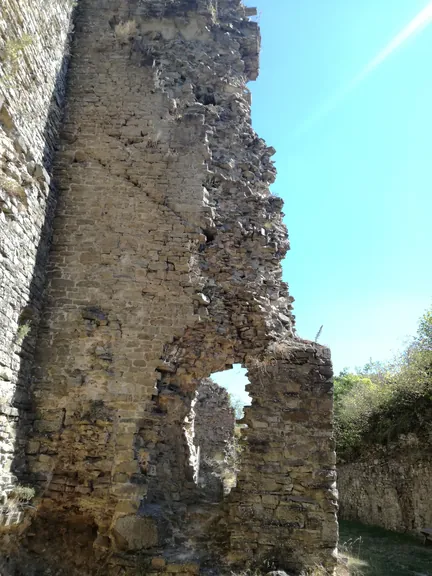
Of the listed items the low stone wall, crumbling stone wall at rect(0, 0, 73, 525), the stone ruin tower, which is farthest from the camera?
the low stone wall

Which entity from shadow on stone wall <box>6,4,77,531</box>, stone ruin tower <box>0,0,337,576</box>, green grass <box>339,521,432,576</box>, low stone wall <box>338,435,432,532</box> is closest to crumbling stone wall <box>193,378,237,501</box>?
green grass <box>339,521,432,576</box>

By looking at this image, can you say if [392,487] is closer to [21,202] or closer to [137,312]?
[137,312]

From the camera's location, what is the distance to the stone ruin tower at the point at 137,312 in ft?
17.7

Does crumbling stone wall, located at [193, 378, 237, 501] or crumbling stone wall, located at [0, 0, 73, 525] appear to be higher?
crumbling stone wall, located at [0, 0, 73, 525]

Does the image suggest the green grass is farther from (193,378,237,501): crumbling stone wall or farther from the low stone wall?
(193,378,237,501): crumbling stone wall

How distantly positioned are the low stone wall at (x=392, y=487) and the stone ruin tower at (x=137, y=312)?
6.42 meters

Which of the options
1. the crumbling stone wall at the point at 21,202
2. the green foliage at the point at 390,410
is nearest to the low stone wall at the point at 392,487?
the green foliage at the point at 390,410

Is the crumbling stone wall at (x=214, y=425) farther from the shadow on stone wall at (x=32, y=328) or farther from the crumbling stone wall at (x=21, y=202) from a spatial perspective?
the crumbling stone wall at (x=21, y=202)

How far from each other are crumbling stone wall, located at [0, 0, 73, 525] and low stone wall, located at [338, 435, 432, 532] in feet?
31.2

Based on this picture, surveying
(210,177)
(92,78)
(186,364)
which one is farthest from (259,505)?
(92,78)

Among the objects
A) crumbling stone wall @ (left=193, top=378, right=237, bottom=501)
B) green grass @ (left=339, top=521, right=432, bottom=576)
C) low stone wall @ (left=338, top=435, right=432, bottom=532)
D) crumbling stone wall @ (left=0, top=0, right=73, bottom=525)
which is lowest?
green grass @ (left=339, top=521, right=432, bottom=576)

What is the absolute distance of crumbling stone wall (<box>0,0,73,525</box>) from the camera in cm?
522

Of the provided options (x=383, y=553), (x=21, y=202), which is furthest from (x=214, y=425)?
(x=21, y=202)

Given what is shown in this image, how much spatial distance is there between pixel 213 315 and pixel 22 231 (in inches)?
115
